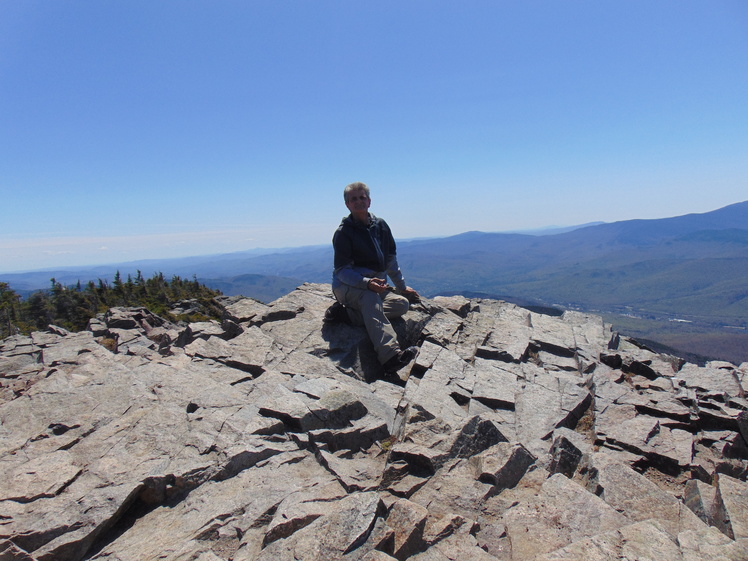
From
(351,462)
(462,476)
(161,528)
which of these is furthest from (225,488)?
(462,476)

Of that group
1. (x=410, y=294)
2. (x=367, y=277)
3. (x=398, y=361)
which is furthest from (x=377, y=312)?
(x=410, y=294)

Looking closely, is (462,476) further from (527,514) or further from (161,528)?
(161,528)

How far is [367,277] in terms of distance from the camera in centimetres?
1423

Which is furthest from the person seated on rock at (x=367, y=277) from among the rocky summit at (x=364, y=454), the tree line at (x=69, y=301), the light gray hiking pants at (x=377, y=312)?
the tree line at (x=69, y=301)

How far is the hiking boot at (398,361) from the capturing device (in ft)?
42.7

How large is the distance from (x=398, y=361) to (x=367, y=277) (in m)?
3.16

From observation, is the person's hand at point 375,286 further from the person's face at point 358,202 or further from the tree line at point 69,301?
the tree line at point 69,301

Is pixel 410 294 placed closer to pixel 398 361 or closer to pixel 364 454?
pixel 398 361

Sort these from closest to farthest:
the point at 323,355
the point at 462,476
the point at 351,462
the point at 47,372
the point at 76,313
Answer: the point at 462,476 → the point at 351,462 → the point at 47,372 → the point at 323,355 → the point at 76,313

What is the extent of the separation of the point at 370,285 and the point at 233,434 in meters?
6.48

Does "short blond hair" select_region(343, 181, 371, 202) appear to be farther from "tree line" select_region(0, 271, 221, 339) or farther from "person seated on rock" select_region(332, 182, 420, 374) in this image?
"tree line" select_region(0, 271, 221, 339)

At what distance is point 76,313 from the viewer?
68.6 meters

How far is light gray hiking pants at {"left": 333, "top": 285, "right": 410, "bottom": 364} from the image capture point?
13.1 m

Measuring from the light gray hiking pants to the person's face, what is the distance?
2638 mm
